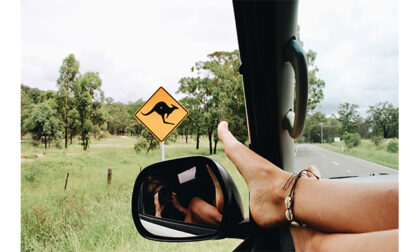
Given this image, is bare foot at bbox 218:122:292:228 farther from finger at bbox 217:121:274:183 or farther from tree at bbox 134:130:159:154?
tree at bbox 134:130:159:154

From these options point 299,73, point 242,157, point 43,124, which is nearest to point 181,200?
point 242,157

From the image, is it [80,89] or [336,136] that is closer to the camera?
[336,136]

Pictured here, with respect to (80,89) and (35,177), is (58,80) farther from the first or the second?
(35,177)

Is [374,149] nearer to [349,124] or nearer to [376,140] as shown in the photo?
[376,140]

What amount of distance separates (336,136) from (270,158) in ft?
3.62

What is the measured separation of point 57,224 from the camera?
3.64 meters

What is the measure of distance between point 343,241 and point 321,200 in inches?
4.7

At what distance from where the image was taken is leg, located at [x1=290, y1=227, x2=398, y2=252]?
0.48m

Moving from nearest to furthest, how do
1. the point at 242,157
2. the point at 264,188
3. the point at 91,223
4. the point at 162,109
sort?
the point at 264,188
the point at 242,157
the point at 91,223
the point at 162,109

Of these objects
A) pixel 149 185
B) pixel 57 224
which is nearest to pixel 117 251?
pixel 57 224

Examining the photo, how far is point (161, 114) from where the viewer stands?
5.12 metres

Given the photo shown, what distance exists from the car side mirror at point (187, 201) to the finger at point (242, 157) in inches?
3.0

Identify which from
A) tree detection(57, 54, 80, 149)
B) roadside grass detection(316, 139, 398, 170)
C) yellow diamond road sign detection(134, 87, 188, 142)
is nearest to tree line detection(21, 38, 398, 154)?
tree detection(57, 54, 80, 149)

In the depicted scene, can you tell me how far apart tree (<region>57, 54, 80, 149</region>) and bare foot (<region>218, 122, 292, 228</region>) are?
15.0 meters
